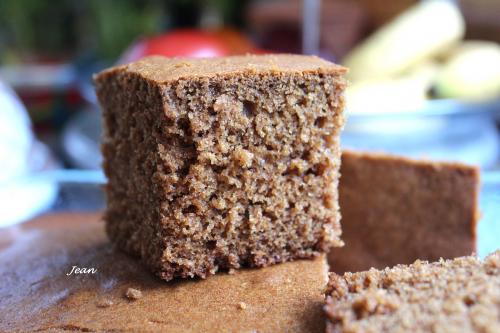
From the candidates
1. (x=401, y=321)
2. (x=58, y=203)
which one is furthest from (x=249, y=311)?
(x=58, y=203)

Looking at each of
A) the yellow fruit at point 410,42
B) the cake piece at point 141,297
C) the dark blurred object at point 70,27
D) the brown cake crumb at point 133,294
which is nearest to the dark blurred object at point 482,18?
the yellow fruit at point 410,42

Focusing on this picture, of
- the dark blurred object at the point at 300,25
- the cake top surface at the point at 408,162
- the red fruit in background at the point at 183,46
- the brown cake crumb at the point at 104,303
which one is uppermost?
the dark blurred object at the point at 300,25

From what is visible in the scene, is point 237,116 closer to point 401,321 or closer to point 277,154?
point 277,154

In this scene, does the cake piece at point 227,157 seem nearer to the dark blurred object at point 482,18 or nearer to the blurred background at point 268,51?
the blurred background at point 268,51

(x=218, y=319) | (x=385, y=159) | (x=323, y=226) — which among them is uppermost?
(x=385, y=159)

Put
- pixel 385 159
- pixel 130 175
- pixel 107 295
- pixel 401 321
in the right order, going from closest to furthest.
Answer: pixel 401 321, pixel 107 295, pixel 130 175, pixel 385 159

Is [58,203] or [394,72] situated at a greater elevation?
[394,72]

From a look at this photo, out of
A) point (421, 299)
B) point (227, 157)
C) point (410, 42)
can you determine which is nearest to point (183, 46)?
point (410, 42)
